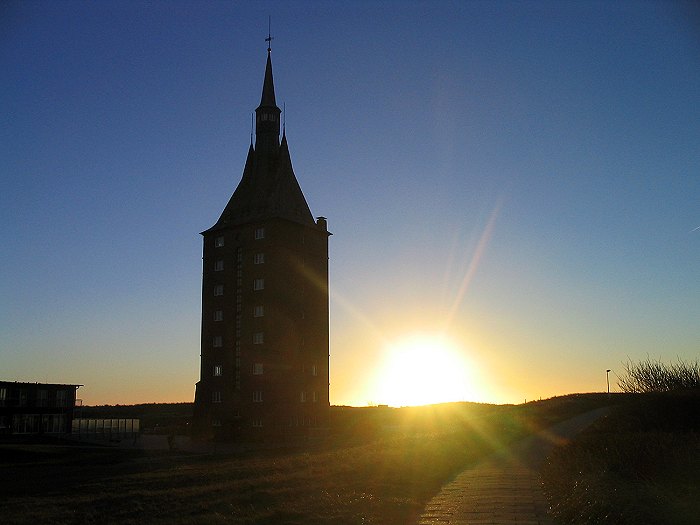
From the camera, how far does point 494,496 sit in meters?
19.2

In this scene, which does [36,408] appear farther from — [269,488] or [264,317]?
[269,488]

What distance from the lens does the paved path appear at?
1606 centimetres

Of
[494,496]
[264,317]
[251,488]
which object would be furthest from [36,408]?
[494,496]

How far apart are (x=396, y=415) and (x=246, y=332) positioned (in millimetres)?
25374

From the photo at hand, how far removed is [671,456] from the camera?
2145 centimetres

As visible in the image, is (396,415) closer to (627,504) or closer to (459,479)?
(459,479)

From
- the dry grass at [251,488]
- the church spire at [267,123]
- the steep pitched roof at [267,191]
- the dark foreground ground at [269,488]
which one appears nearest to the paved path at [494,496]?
the dark foreground ground at [269,488]

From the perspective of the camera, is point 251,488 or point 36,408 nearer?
point 251,488

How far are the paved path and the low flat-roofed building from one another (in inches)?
2151

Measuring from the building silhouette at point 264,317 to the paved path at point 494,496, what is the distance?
1531 inches

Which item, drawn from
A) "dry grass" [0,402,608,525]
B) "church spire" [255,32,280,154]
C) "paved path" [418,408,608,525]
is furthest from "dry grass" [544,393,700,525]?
"church spire" [255,32,280,154]

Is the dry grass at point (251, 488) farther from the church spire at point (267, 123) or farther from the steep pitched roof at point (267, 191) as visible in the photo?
the church spire at point (267, 123)

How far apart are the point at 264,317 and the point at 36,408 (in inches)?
994

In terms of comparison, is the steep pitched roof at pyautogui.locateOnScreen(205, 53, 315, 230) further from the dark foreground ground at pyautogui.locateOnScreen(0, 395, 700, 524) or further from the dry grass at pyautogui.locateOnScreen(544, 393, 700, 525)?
the dry grass at pyautogui.locateOnScreen(544, 393, 700, 525)
